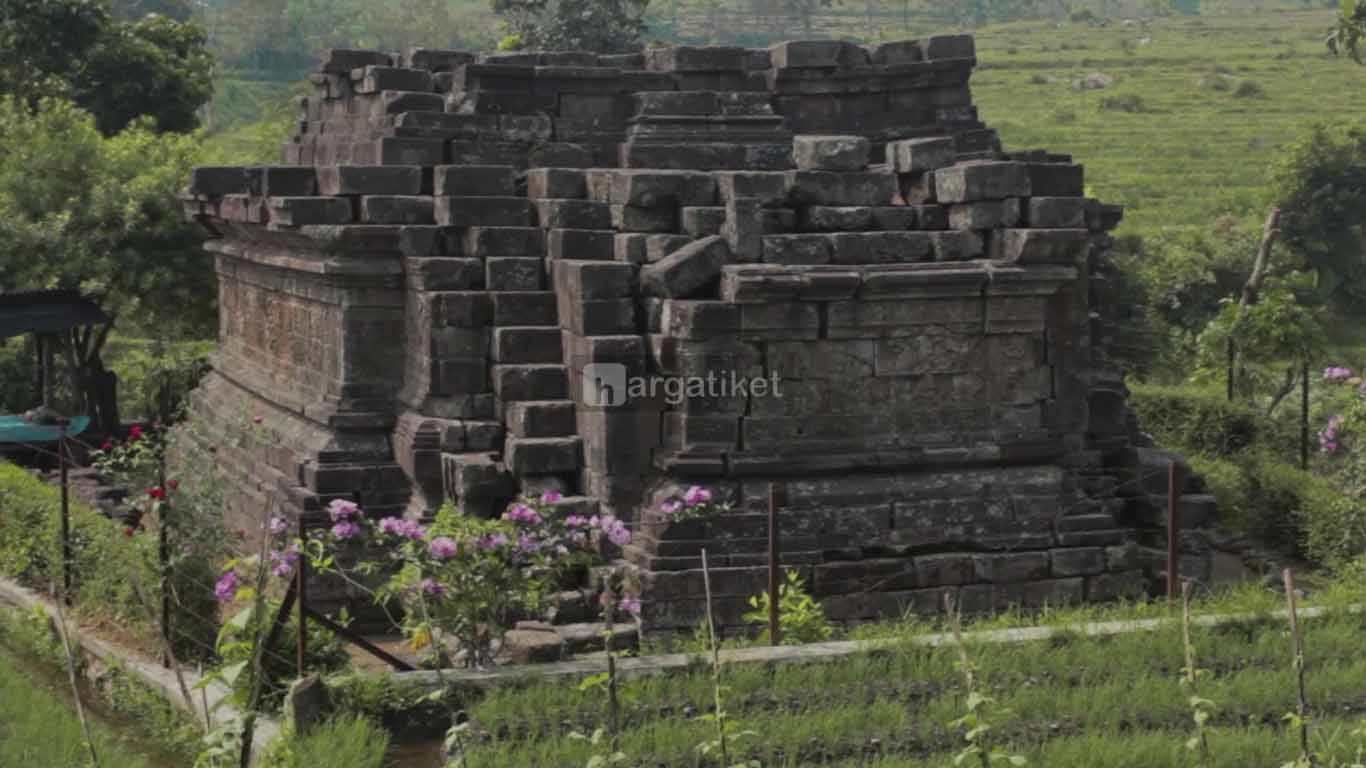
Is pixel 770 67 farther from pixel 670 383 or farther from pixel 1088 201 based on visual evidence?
pixel 670 383

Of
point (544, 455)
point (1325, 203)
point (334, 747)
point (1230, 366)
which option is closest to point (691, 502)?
point (544, 455)

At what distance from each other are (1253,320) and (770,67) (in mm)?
6220

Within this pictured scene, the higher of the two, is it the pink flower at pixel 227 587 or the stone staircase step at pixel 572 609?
the pink flower at pixel 227 587

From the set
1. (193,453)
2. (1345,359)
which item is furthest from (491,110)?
(1345,359)

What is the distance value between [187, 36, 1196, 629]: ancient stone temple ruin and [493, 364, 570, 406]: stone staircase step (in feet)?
0.05

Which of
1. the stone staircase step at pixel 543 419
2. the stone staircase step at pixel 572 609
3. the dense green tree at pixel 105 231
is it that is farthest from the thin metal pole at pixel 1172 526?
the dense green tree at pixel 105 231

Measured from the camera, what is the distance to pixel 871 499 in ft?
39.1

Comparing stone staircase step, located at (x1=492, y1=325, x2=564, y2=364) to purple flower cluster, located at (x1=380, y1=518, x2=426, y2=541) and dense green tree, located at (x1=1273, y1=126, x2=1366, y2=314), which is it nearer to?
purple flower cluster, located at (x1=380, y1=518, x2=426, y2=541)

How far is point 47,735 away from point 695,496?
3.95m

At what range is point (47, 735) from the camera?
368 inches

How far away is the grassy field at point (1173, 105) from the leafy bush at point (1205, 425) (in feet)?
82.8

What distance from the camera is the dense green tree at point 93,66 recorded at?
29.8 meters

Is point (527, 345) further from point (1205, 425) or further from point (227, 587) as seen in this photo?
point (1205, 425)

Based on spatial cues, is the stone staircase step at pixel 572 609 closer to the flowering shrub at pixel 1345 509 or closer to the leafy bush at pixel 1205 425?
the flowering shrub at pixel 1345 509
